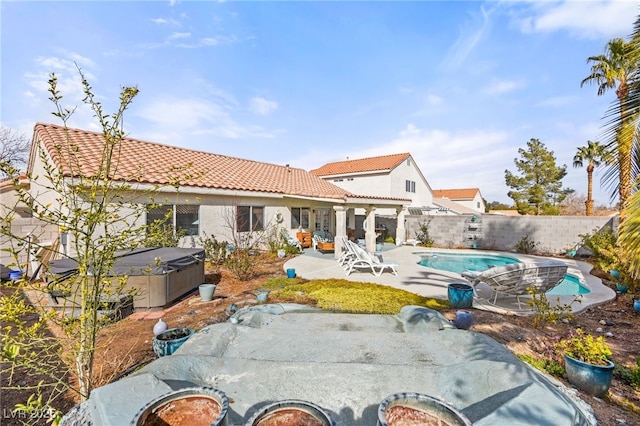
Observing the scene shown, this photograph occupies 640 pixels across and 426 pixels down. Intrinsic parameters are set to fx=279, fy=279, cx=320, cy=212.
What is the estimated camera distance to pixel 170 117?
13.8 meters

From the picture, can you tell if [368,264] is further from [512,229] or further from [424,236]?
[512,229]

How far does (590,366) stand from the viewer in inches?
165

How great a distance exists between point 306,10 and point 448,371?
1199 centimetres

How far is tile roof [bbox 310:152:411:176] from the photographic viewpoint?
27664 millimetres

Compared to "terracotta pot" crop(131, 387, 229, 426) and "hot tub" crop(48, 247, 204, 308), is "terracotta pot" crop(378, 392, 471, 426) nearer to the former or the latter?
"terracotta pot" crop(131, 387, 229, 426)

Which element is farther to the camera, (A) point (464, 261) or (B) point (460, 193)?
(B) point (460, 193)

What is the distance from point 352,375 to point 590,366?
3724 millimetres

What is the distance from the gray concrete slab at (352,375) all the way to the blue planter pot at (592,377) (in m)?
0.76

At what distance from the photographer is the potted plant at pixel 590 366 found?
4.15 metres

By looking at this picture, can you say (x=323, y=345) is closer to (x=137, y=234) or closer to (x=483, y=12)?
(x=137, y=234)

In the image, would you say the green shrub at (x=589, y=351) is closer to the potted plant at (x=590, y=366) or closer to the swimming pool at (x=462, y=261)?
the potted plant at (x=590, y=366)

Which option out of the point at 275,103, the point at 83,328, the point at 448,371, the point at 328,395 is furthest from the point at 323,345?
the point at 275,103

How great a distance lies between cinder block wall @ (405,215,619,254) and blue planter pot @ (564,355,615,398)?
16.7m

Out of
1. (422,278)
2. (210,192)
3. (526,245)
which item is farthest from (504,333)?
(526,245)
